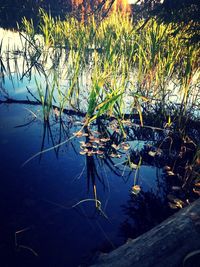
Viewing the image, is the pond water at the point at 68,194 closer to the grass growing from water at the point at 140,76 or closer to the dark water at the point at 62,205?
the dark water at the point at 62,205

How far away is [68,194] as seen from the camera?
183cm

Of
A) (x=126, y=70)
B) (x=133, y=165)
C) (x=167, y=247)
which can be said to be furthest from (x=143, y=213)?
(x=126, y=70)

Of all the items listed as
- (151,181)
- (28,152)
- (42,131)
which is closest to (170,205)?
(151,181)

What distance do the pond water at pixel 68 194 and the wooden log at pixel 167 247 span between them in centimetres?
27

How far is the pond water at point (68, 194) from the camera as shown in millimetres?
1442

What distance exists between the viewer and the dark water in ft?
4.66

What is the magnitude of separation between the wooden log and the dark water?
0.30 metres

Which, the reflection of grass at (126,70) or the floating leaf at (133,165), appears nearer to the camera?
the floating leaf at (133,165)

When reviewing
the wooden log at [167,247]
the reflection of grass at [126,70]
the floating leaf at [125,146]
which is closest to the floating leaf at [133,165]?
the floating leaf at [125,146]

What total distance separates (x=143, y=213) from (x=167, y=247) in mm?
700

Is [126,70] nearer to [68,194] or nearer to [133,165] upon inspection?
[133,165]

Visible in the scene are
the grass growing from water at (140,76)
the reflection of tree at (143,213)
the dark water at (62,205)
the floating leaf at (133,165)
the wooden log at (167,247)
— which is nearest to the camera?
the wooden log at (167,247)

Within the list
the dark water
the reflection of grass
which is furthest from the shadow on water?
the reflection of grass

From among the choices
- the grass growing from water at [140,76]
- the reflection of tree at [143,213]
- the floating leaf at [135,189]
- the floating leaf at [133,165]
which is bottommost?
the reflection of tree at [143,213]
